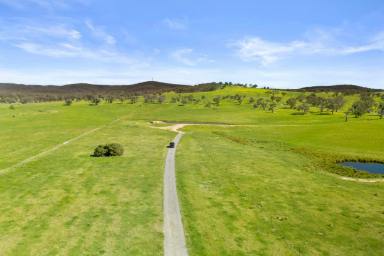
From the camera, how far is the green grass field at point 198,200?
2383cm

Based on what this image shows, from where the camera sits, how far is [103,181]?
131 feet

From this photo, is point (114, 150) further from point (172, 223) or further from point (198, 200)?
point (172, 223)

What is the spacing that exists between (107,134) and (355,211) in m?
65.4

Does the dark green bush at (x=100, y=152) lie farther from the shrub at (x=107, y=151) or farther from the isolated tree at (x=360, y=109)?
the isolated tree at (x=360, y=109)

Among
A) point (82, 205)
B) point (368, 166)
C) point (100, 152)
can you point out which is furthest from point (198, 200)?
point (368, 166)

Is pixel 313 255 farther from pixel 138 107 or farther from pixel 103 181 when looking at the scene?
pixel 138 107

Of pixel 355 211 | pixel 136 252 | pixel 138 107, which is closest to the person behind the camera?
pixel 136 252

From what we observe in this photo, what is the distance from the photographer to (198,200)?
33062mm

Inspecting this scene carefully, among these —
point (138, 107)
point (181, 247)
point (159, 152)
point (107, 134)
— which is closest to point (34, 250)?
point (181, 247)

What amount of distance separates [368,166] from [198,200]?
3520cm

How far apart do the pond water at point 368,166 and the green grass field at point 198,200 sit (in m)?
2.88

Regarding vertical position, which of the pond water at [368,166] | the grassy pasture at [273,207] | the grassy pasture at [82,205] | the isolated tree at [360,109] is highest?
the isolated tree at [360,109]

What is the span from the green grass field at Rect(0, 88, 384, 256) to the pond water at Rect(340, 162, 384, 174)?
2875 millimetres

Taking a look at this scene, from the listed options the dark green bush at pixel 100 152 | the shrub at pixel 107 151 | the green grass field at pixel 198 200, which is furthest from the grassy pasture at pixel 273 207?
the dark green bush at pixel 100 152
